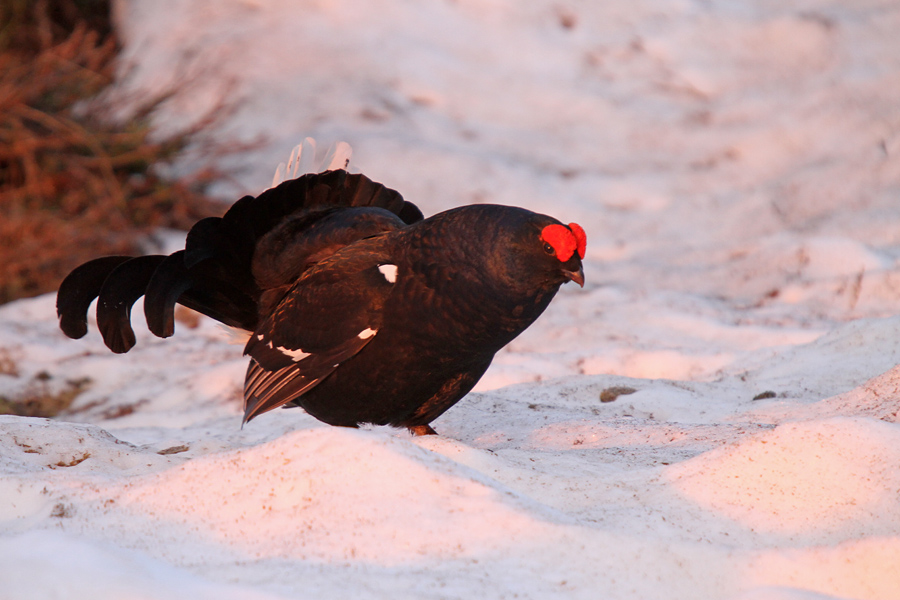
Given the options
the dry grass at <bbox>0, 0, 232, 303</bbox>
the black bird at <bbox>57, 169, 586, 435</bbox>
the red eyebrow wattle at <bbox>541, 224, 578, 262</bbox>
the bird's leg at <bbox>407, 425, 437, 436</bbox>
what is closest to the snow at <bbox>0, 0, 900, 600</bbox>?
the bird's leg at <bbox>407, 425, 437, 436</bbox>

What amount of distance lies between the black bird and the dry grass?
3013 mm

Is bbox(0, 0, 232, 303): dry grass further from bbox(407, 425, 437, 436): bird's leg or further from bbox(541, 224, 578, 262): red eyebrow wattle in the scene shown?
bbox(541, 224, 578, 262): red eyebrow wattle

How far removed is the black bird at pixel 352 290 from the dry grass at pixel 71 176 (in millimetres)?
3013

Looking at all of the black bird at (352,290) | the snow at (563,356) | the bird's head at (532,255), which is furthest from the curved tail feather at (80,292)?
the bird's head at (532,255)

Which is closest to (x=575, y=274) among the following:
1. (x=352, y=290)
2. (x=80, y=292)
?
(x=352, y=290)

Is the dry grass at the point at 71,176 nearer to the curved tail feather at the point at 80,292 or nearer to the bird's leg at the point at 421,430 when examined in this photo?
the curved tail feather at the point at 80,292

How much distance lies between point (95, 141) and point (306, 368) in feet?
14.0

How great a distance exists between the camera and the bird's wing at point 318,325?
2.84 m

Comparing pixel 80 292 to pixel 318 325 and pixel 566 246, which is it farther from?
pixel 566 246

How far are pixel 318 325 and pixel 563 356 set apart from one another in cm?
201

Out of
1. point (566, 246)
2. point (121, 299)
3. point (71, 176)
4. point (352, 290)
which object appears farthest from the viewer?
point (71, 176)

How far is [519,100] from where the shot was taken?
26.2ft

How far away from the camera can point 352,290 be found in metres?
2.89

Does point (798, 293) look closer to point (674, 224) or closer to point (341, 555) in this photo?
point (674, 224)
